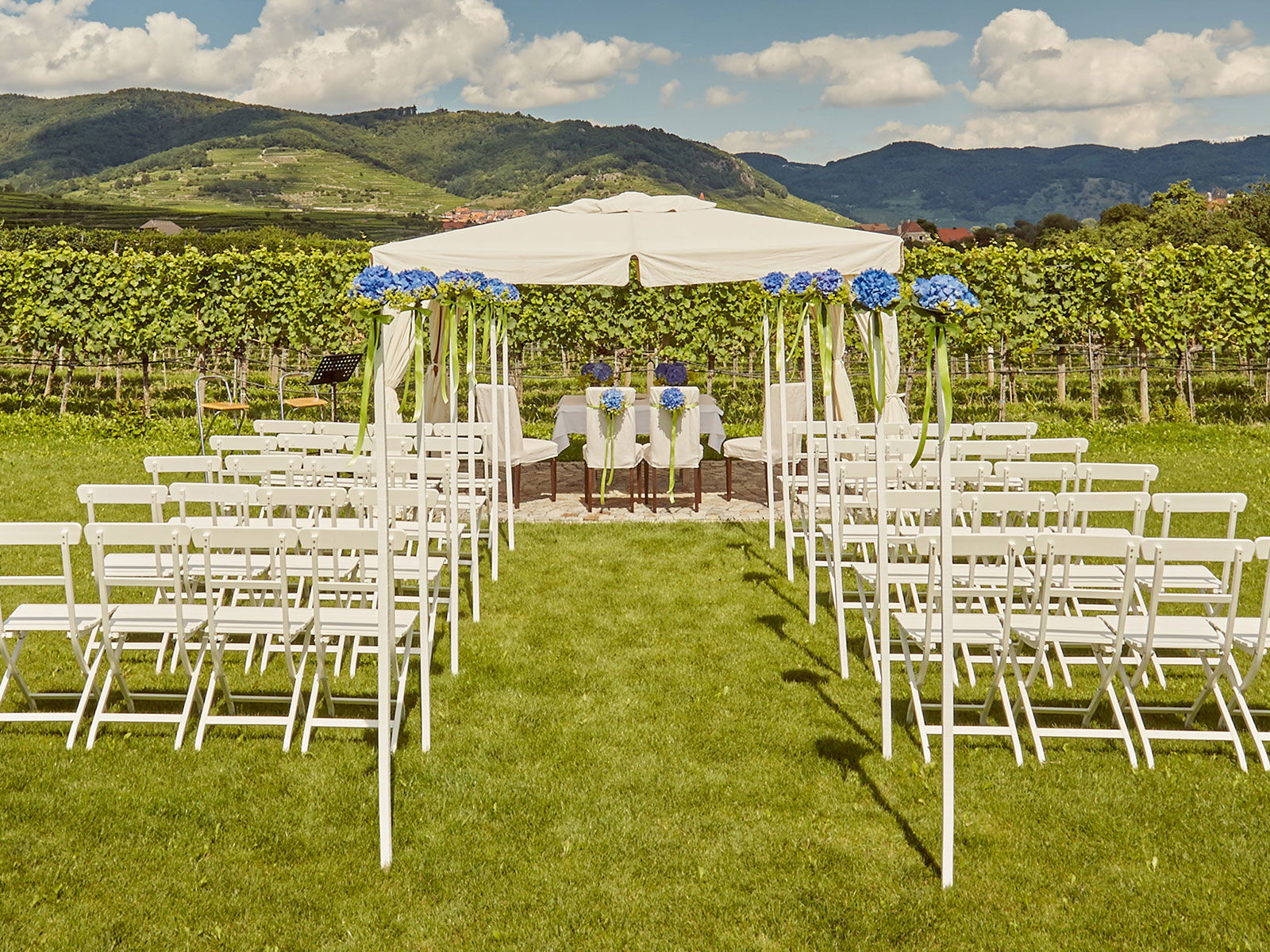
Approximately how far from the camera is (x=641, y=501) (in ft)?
30.6

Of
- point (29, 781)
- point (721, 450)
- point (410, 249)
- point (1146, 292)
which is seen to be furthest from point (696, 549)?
point (1146, 292)

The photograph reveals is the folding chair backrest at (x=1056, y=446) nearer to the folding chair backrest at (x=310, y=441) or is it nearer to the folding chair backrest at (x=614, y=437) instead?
the folding chair backrest at (x=614, y=437)

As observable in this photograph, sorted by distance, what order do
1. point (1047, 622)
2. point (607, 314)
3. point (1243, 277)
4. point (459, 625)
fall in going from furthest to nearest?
point (607, 314)
point (1243, 277)
point (459, 625)
point (1047, 622)

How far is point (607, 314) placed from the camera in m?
16.1

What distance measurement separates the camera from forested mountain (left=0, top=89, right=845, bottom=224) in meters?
138

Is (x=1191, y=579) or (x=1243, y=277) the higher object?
(x=1243, y=277)

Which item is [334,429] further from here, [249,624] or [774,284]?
[249,624]

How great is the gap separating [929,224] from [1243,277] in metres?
107

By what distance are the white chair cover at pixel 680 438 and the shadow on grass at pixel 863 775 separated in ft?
15.5

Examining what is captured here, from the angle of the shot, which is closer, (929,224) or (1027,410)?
(1027,410)

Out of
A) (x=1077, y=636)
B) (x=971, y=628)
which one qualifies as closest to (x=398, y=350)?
(x=971, y=628)

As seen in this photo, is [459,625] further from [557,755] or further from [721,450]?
[721,450]

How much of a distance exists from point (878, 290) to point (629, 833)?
208cm

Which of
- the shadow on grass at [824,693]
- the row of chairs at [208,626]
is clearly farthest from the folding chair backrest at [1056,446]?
the row of chairs at [208,626]
